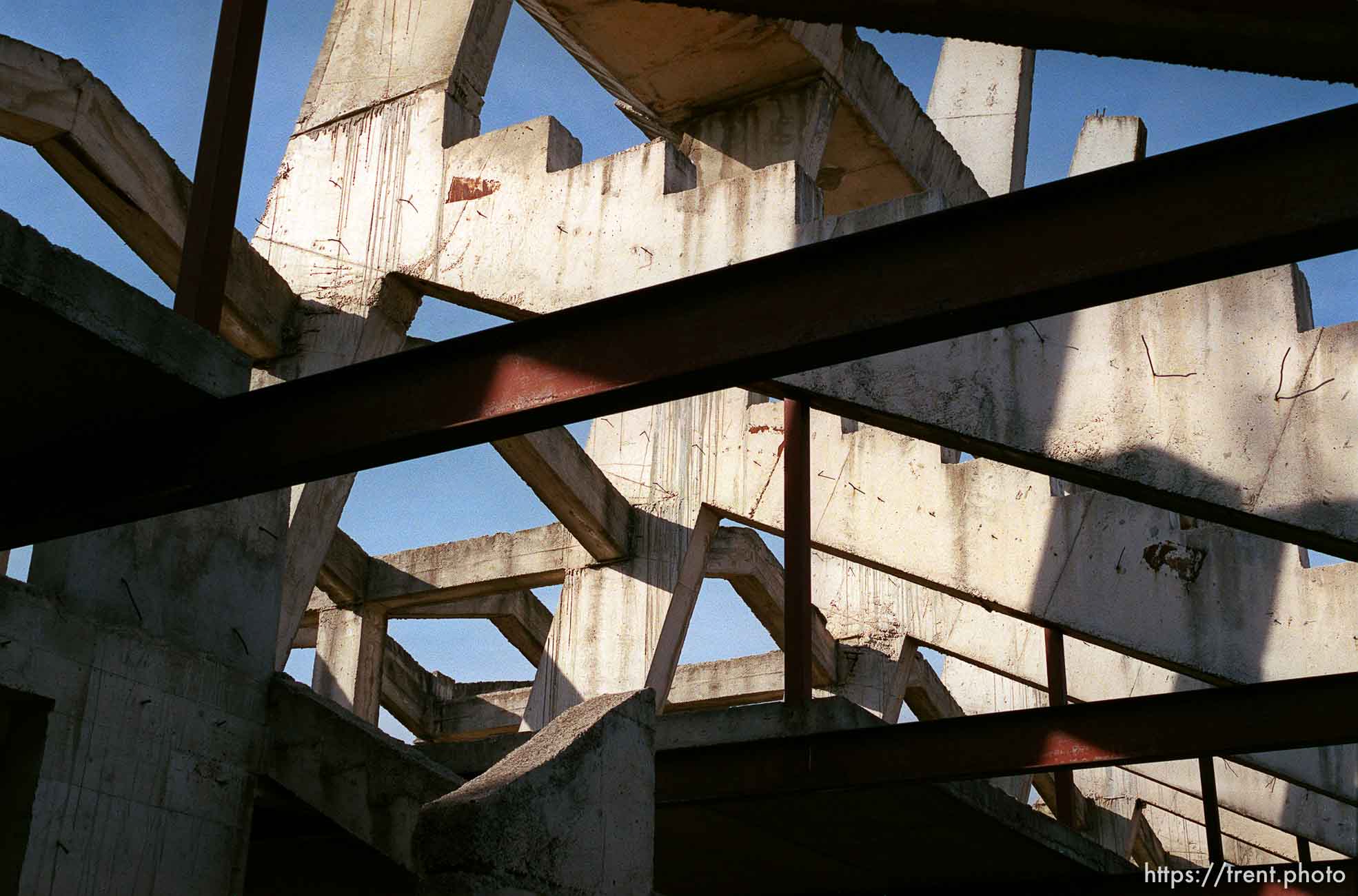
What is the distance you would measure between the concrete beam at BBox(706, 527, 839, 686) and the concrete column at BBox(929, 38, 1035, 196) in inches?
185

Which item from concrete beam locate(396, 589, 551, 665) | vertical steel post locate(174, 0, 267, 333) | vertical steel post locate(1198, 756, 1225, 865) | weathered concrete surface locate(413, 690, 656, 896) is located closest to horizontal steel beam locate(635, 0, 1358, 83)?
vertical steel post locate(174, 0, 267, 333)

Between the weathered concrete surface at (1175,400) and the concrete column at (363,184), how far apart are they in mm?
3893

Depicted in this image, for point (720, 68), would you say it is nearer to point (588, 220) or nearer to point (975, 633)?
point (588, 220)

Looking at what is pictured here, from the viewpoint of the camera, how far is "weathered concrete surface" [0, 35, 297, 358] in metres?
8.20

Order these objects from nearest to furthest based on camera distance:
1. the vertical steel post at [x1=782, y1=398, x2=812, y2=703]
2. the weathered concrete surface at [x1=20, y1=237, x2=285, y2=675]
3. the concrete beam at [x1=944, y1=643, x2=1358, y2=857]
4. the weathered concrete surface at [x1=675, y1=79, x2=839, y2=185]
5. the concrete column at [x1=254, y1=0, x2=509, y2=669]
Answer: the weathered concrete surface at [x1=20, y1=237, x2=285, y2=675], the vertical steel post at [x1=782, y1=398, x2=812, y2=703], the concrete column at [x1=254, y1=0, x2=509, y2=669], the weathered concrete surface at [x1=675, y1=79, x2=839, y2=185], the concrete beam at [x1=944, y1=643, x2=1358, y2=857]

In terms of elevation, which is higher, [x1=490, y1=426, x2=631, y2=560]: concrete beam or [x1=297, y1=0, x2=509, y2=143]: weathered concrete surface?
[x1=297, y1=0, x2=509, y2=143]: weathered concrete surface

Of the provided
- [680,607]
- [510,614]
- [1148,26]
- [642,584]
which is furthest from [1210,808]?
[1148,26]

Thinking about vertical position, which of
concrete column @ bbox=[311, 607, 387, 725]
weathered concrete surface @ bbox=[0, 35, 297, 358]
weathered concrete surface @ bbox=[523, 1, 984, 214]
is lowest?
concrete column @ bbox=[311, 607, 387, 725]

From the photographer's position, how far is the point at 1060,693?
13.4 meters

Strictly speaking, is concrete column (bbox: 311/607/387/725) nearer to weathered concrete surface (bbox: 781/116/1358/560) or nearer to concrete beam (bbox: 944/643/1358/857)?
concrete beam (bbox: 944/643/1358/857)

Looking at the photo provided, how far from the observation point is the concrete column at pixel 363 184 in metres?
10.5

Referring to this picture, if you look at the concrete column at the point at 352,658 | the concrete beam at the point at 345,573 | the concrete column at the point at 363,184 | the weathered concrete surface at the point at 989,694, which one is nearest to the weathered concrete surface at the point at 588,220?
the concrete column at the point at 363,184

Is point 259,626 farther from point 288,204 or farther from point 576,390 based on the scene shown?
point 288,204

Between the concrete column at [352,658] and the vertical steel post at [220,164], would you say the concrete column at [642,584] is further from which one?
the vertical steel post at [220,164]
